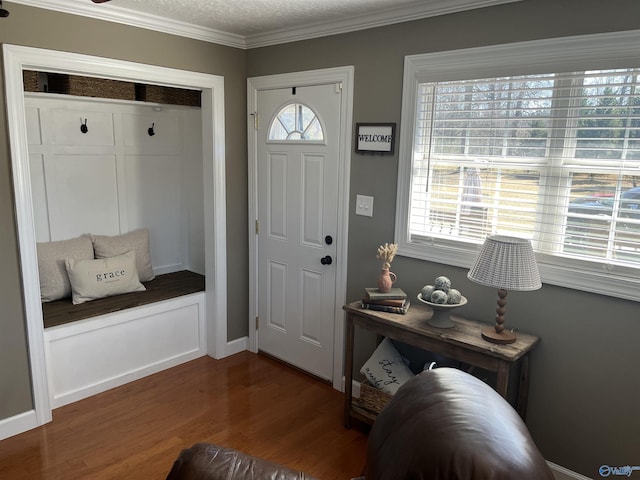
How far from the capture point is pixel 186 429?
280 centimetres

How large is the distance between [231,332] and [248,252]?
2.11ft

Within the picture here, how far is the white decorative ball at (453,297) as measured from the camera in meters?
2.35

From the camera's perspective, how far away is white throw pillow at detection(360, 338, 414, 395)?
2592 mm

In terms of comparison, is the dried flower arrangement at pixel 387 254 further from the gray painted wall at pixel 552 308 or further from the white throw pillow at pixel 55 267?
the white throw pillow at pixel 55 267

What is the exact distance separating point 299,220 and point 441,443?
2.38 m

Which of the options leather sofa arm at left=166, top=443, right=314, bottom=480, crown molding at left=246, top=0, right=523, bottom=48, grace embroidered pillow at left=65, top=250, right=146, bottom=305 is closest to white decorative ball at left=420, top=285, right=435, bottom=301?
leather sofa arm at left=166, top=443, right=314, bottom=480

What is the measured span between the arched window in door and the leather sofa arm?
81.8 inches

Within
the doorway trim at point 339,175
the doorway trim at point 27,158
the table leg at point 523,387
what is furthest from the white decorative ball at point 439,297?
the doorway trim at point 27,158

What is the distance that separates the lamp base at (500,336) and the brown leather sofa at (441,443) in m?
0.89

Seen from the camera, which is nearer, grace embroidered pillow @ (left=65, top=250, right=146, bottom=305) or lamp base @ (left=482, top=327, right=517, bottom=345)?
lamp base @ (left=482, top=327, right=517, bottom=345)

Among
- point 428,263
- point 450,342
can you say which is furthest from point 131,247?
point 450,342

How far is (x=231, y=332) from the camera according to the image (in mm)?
3771

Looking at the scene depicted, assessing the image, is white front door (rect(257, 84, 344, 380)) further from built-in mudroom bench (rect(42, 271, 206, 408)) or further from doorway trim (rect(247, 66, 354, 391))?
built-in mudroom bench (rect(42, 271, 206, 408))

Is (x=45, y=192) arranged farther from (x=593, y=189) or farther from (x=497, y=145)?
(x=593, y=189)
